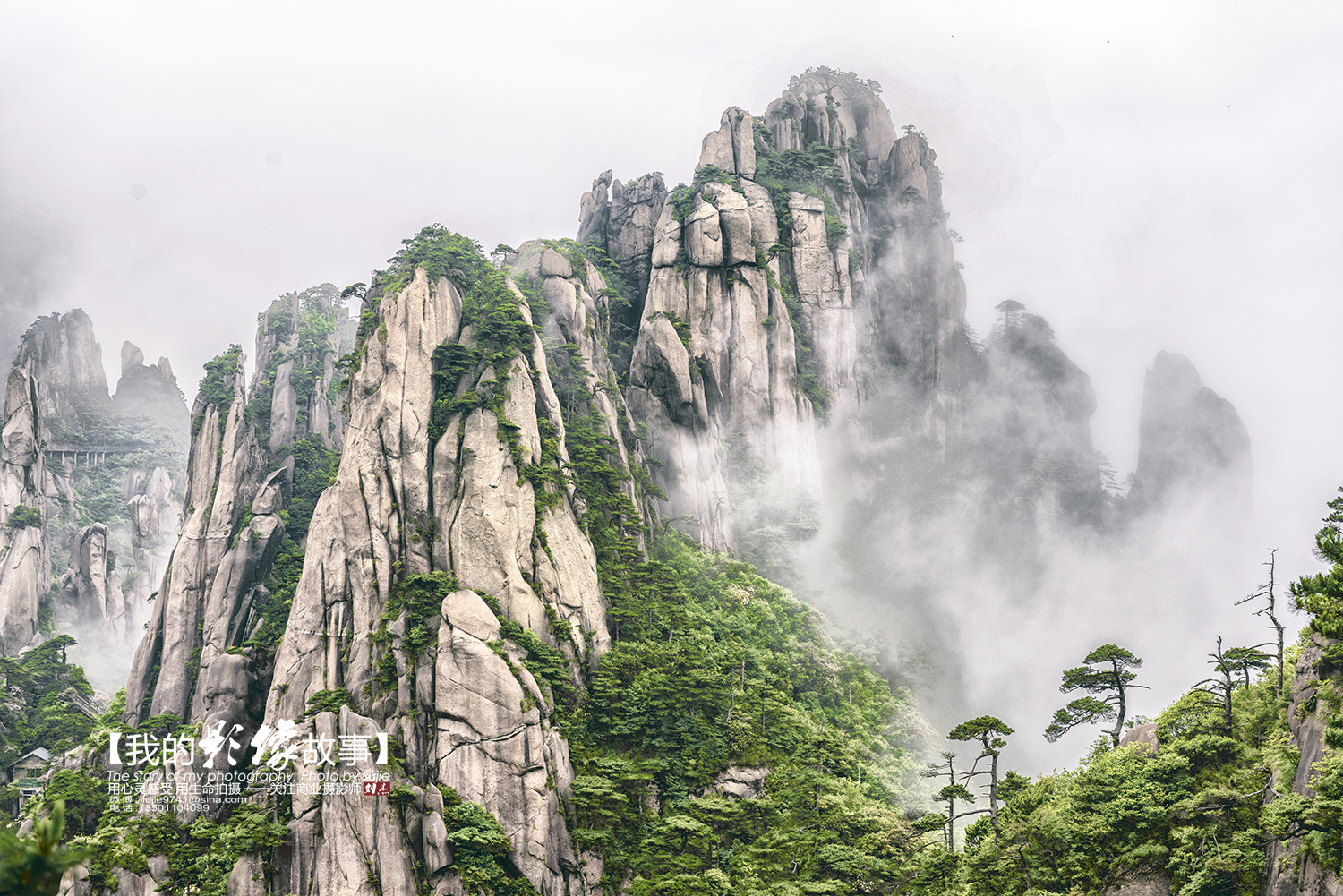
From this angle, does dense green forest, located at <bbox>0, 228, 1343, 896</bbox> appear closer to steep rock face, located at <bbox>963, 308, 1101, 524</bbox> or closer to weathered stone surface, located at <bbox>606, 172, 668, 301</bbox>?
weathered stone surface, located at <bbox>606, 172, 668, 301</bbox>

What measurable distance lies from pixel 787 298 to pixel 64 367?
8186cm

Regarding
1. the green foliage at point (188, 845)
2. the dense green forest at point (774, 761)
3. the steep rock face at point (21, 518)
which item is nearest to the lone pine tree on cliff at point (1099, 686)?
the dense green forest at point (774, 761)

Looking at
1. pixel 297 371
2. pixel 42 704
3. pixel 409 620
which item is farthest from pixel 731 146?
pixel 42 704

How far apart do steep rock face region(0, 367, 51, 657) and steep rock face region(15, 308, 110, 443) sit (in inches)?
918

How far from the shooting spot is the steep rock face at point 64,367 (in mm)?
88000

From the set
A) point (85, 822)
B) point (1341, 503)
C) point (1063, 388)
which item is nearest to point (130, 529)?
point (85, 822)

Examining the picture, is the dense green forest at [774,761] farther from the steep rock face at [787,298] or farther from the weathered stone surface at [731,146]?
the weathered stone surface at [731,146]

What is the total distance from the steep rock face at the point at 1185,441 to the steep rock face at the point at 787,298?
1557 cm

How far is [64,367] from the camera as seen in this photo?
9131 centimetres

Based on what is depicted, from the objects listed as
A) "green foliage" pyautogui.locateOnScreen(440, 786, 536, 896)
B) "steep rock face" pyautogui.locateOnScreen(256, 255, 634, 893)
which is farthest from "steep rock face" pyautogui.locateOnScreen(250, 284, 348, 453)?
"green foliage" pyautogui.locateOnScreen(440, 786, 536, 896)

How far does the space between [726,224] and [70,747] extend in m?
48.1

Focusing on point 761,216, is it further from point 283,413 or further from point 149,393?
point 149,393

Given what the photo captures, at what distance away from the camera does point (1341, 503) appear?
76.5 feet

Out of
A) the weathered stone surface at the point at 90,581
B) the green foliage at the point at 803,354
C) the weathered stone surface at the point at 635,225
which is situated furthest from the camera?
the weathered stone surface at the point at 90,581
